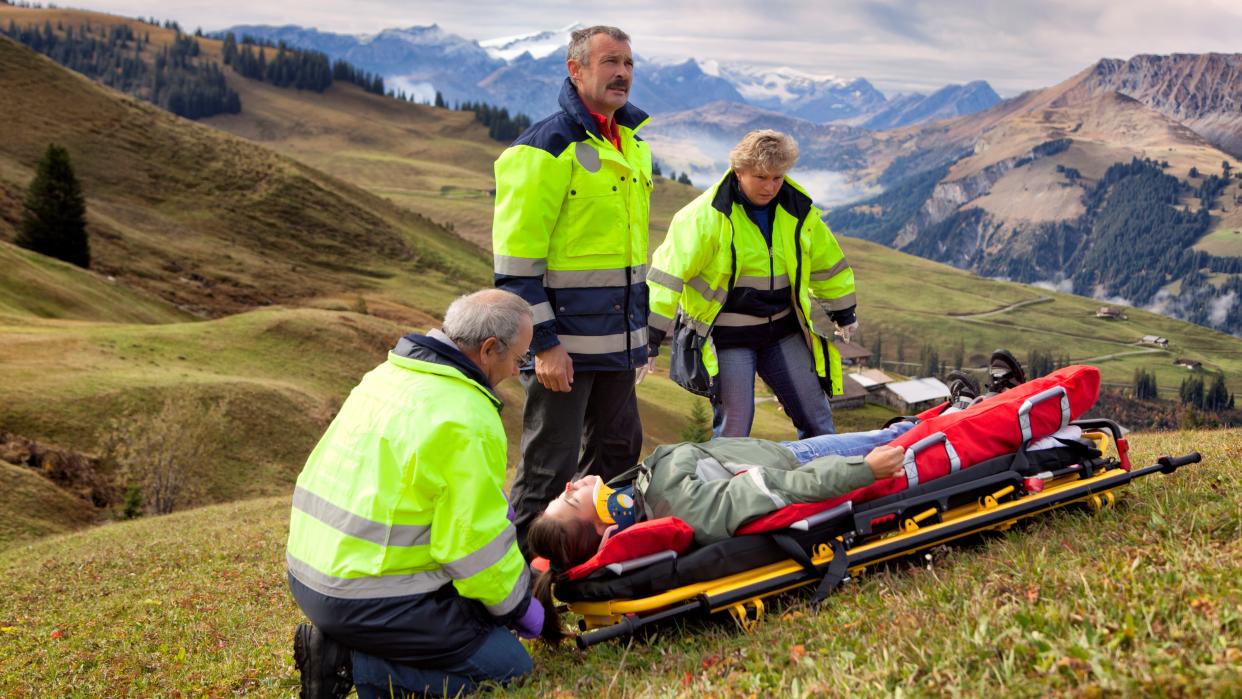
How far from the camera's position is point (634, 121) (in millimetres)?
8406

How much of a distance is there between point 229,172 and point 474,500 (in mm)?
102483

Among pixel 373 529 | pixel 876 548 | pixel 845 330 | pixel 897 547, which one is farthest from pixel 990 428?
pixel 373 529

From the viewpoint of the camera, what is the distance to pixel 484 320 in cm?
602

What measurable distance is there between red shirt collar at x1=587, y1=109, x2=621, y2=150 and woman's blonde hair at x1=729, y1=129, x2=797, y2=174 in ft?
4.01

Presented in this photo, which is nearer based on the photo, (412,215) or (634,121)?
(634,121)

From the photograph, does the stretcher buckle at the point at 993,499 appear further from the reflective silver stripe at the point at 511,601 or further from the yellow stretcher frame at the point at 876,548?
the reflective silver stripe at the point at 511,601

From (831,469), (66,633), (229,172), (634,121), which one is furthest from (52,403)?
(229,172)

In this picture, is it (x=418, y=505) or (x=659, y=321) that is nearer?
(x=418, y=505)

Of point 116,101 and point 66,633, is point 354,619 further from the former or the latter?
point 116,101

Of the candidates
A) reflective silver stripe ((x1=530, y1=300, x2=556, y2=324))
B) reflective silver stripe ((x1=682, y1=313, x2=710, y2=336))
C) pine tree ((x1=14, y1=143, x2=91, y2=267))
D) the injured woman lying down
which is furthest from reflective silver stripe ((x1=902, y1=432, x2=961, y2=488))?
pine tree ((x1=14, y1=143, x2=91, y2=267))

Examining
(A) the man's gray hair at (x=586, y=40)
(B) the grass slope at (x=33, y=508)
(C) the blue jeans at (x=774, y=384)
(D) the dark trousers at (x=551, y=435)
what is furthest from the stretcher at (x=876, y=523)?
(B) the grass slope at (x=33, y=508)

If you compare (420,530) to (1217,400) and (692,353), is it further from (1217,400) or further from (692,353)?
(1217,400)

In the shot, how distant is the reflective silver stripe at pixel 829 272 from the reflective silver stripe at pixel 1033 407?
2.78 metres

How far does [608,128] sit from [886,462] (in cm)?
390
